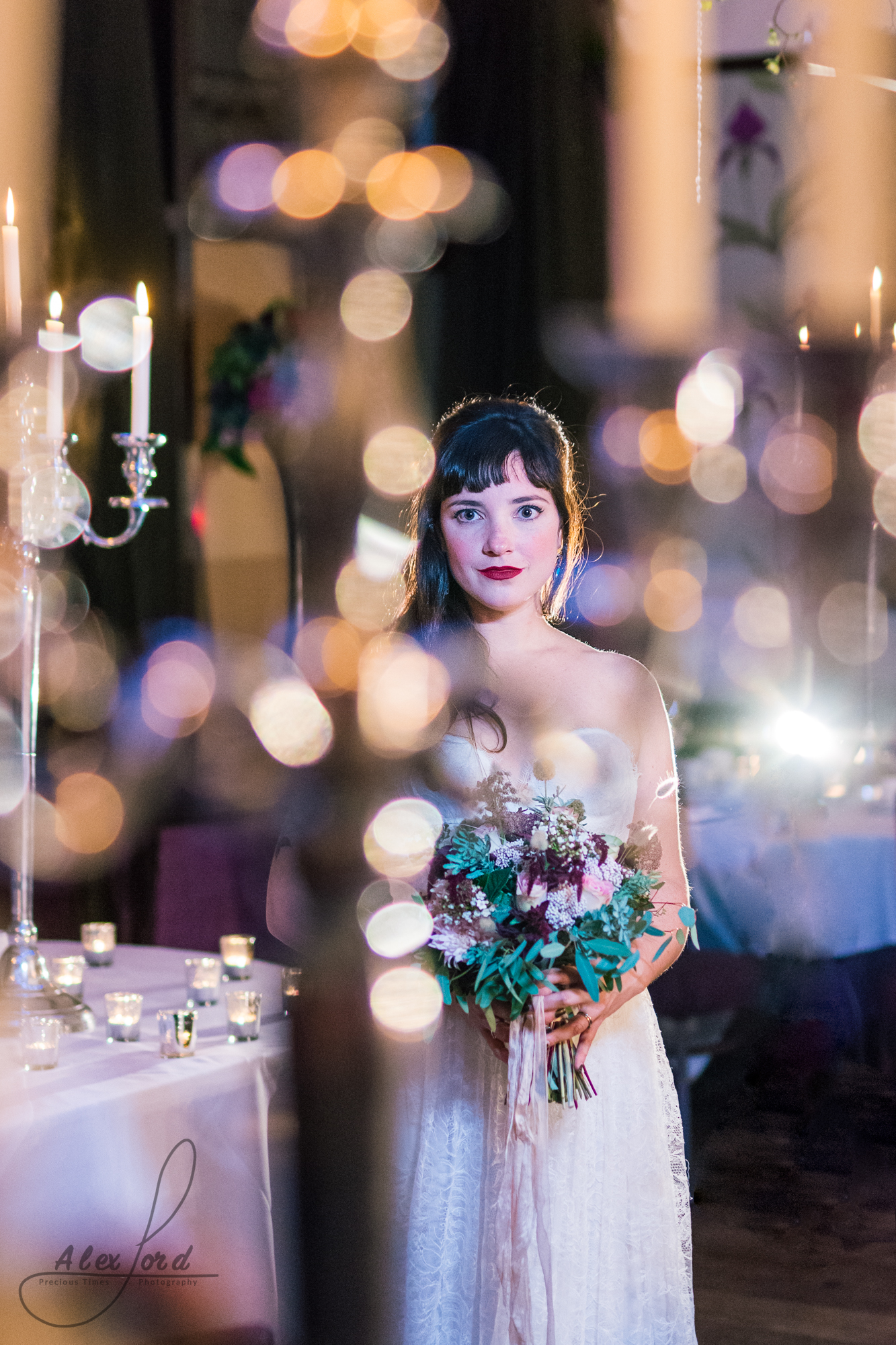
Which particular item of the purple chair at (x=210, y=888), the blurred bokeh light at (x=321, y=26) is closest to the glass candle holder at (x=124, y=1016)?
the purple chair at (x=210, y=888)

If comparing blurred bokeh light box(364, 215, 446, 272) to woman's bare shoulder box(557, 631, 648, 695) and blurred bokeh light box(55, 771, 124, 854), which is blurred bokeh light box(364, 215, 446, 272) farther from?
woman's bare shoulder box(557, 631, 648, 695)

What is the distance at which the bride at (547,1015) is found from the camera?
149cm

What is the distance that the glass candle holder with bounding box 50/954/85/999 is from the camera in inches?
75.7

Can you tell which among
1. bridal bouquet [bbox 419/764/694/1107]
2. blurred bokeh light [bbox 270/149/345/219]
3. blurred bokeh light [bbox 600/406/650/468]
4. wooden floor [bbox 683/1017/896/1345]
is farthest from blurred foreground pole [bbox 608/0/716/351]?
bridal bouquet [bbox 419/764/694/1107]

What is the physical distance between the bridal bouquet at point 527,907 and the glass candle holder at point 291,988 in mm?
266

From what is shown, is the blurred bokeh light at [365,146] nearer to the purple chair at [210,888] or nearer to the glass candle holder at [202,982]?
the purple chair at [210,888]

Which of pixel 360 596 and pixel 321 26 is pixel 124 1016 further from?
pixel 321 26

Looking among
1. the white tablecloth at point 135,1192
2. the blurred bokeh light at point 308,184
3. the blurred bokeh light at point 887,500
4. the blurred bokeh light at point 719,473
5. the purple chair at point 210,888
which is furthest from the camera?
the blurred bokeh light at point 719,473

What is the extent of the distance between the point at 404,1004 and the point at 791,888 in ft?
7.10

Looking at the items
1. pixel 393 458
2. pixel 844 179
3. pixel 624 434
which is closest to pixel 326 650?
pixel 393 458

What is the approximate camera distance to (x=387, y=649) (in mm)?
1730

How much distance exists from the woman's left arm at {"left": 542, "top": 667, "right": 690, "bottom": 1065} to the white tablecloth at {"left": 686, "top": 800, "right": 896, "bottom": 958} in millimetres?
1806

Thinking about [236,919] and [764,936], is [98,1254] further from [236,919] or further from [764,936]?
[764,936]

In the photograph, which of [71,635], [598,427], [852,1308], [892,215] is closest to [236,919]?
[71,635]
